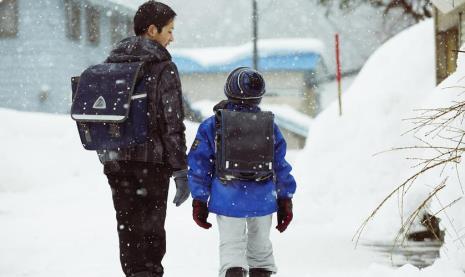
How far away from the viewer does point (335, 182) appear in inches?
407

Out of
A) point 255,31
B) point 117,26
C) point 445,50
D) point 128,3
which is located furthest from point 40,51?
point 445,50

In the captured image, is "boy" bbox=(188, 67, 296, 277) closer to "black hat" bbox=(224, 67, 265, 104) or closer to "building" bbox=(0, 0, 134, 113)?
"black hat" bbox=(224, 67, 265, 104)

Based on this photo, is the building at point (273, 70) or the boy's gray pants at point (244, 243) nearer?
the boy's gray pants at point (244, 243)

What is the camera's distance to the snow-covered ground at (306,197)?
6098mm

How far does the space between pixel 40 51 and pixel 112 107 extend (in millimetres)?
25444

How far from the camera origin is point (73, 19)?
28.5 m

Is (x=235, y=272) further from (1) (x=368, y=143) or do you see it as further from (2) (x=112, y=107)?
(1) (x=368, y=143)

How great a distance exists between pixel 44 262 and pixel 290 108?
33.3m

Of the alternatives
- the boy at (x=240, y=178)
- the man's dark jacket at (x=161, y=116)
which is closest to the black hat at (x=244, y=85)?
the boy at (x=240, y=178)

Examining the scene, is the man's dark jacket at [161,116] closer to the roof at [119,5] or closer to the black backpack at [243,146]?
the black backpack at [243,146]

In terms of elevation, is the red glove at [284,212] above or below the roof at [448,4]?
below

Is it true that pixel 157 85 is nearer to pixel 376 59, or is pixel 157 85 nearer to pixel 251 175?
pixel 251 175

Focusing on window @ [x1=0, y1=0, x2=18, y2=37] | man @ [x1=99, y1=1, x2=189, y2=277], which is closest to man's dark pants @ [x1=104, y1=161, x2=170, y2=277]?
man @ [x1=99, y1=1, x2=189, y2=277]

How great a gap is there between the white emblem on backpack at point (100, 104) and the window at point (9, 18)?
26171 mm
